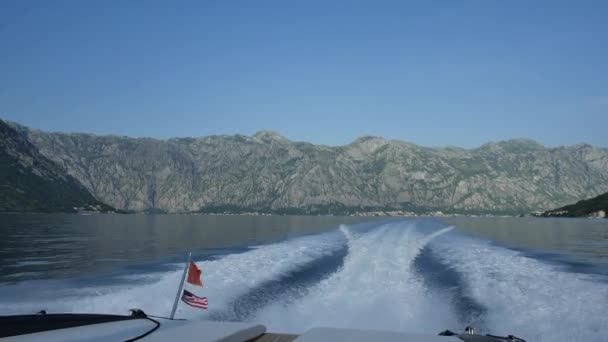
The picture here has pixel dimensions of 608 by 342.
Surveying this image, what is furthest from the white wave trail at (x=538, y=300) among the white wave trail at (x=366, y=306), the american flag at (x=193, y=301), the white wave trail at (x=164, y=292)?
the white wave trail at (x=164, y=292)

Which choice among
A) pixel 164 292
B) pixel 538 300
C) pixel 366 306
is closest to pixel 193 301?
pixel 366 306

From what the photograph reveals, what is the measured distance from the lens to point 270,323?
A: 16953 mm

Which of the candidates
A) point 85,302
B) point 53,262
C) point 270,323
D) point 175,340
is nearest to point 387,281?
point 270,323

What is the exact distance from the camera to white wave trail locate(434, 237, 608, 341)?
15336 mm

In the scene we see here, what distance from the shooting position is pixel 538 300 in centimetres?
1939

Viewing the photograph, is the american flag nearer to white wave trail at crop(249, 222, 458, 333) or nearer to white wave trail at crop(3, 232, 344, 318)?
white wave trail at crop(249, 222, 458, 333)

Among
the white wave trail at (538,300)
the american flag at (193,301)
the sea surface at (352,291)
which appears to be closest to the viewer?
the american flag at (193,301)

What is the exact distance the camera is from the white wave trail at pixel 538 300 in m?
15.3

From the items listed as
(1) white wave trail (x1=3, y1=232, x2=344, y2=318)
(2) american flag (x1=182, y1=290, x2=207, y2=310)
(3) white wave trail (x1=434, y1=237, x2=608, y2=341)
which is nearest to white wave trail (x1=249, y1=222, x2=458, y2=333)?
(3) white wave trail (x1=434, y1=237, x2=608, y2=341)

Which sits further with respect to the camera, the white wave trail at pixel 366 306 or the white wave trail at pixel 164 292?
the white wave trail at pixel 164 292

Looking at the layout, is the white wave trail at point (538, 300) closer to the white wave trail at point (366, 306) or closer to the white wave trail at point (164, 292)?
the white wave trail at point (366, 306)

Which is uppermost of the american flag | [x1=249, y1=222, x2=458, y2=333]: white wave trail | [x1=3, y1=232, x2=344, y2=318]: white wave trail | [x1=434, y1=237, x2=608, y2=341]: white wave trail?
the american flag

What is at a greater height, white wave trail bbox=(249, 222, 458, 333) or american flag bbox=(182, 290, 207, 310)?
american flag bbox=(182, 290, 207, 310)

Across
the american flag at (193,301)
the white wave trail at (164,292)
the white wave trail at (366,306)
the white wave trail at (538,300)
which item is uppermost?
the american flag at (193,301)
